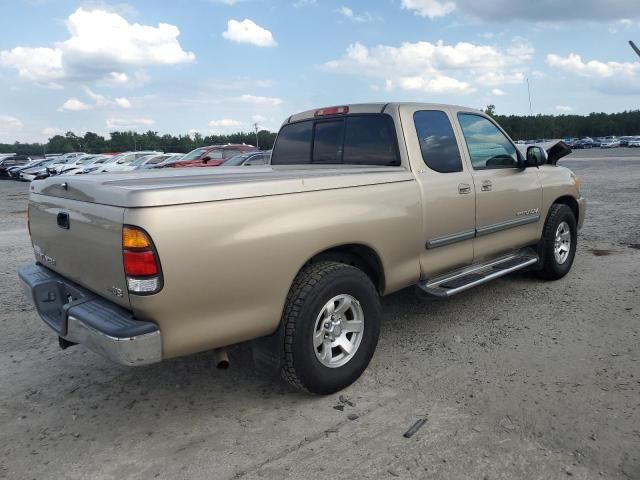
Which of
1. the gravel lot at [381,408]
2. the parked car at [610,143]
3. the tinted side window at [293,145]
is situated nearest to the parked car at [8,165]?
the gravel lot at [381,408]

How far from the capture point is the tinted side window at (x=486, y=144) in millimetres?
4539

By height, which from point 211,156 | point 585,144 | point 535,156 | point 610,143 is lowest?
point 535,156

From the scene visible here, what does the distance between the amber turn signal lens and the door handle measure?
261 cm

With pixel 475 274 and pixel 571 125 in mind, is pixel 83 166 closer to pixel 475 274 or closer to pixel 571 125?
pixel 475 274

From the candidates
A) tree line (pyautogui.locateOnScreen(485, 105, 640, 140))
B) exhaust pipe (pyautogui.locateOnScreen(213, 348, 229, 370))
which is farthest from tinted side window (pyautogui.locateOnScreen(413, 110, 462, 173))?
tree line (pyautogui.locateOnScreen(485, 105, 640, 140))

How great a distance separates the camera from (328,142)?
15.0ft

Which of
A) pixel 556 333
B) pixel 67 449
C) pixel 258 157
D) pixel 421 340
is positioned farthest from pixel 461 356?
pixel 258 157

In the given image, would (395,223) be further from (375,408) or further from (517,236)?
(517,236)

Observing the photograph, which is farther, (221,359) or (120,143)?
(120,143)

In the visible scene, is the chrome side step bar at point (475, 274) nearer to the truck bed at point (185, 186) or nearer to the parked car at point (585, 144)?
the truck bed at point (185, 186)

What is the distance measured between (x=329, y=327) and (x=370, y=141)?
1659 millimetres

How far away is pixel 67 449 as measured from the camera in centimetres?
284

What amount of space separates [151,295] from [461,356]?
239cm

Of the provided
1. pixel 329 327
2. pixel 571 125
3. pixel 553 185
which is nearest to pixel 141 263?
pixel 329 327
